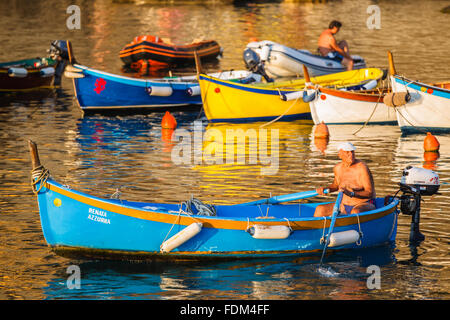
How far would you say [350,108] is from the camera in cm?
2408

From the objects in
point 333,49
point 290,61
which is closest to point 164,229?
point 333,49

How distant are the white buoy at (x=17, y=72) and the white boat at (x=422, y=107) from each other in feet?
45.6

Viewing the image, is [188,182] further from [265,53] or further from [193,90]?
[265,53]

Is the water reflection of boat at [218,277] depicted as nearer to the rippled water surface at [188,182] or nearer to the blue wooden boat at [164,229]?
the rippled water surface at [188,182]

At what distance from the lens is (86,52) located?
4238 centimetres

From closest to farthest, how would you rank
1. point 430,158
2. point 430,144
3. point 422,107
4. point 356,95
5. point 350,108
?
point 430,158, point 430,144, point 422,107, point 356,95, point 350,108

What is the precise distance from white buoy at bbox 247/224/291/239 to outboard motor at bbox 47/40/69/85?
1767cm

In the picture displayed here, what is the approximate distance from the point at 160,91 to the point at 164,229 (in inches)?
549

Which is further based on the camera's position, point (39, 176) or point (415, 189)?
point (415, 189)

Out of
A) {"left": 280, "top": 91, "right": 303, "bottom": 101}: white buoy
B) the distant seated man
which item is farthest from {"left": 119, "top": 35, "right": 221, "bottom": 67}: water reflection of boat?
{"left": 280, "top": 91, "right": 303, "bottom": 101}: white buoy

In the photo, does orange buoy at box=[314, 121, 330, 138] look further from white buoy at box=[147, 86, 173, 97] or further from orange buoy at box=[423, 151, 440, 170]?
white buoy at box=[147, 86, 173, 97]

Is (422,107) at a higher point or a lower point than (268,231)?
higher
